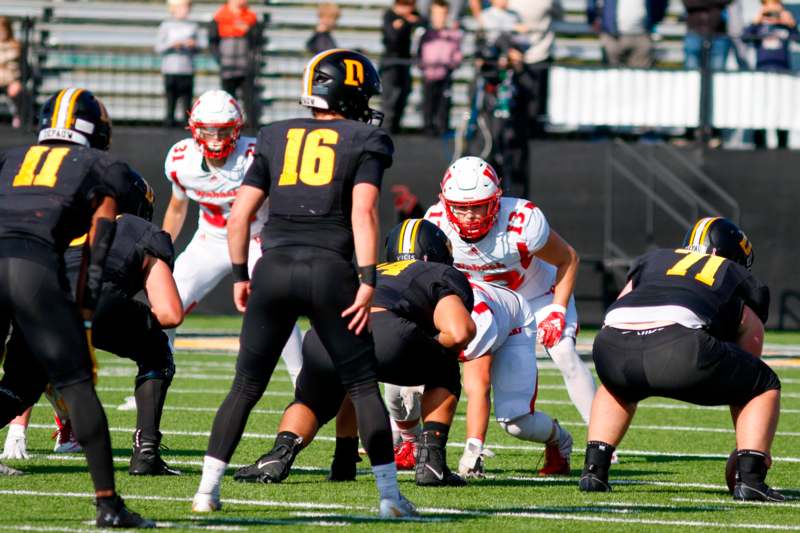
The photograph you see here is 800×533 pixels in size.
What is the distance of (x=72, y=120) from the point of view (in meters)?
5.39

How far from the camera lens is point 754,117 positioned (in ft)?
56.7

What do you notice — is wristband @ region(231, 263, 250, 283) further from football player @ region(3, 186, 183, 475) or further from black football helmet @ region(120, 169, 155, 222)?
football player @ region(3, 186, 183, 475)

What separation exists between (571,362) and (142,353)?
2.31m

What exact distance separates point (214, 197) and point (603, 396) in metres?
3.76

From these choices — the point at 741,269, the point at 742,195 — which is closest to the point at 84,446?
the point at 741,269

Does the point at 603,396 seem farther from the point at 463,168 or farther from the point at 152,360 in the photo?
the point at 152,360

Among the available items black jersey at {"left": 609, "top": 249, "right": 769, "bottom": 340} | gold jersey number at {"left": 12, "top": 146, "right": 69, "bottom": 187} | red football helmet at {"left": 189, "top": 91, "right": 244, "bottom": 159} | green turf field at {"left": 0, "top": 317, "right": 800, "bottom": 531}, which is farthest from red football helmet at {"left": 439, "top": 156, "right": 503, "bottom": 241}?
gold jersey number at {"left": 12, "top": 146, "right": 69, "bottom": 187}

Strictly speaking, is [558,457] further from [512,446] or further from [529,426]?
[512,446]

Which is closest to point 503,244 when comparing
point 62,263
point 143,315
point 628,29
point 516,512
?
point 143,315

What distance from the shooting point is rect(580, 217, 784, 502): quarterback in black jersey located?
6.27 meters

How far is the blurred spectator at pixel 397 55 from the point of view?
17219 millimetres

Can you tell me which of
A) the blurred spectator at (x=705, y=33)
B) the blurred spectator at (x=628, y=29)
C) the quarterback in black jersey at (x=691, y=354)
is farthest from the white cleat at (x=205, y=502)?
the blurred spectator at (x=705, y=33)

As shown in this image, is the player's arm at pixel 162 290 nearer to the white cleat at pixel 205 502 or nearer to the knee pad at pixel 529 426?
the white cleat at pixel 205 502

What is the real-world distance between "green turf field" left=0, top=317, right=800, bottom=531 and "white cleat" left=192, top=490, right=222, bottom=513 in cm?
5
